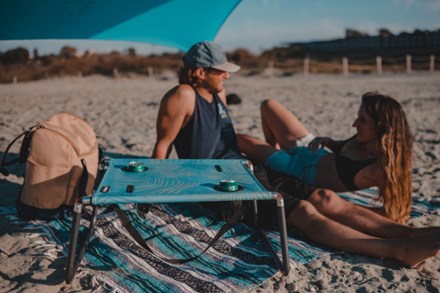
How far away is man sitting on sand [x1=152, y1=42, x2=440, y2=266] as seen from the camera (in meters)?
2.12

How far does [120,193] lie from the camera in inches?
70.1

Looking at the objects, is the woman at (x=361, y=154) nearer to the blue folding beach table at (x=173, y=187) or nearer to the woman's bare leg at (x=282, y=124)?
the woman's bare leg at (x=282, y=124)

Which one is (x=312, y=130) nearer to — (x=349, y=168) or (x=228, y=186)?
(x=349, y=168)

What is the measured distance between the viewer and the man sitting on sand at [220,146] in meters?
2.12

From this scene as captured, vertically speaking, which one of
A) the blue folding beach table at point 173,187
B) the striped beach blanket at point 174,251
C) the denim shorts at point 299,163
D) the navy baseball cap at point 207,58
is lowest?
the striped beach blanket at point 174,251

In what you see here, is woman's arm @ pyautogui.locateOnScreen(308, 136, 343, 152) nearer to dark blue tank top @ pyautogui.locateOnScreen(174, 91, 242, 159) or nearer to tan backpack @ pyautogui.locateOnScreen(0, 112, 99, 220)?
dark blue tank top @ pyautogui.locateOnScreen(174, 91, 242, 159)

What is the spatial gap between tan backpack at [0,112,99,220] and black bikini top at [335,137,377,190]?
5.53 feet


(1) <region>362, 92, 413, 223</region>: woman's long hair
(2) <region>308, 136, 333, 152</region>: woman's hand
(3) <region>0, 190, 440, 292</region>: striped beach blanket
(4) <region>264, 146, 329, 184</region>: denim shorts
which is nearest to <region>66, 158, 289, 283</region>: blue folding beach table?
(3) <region>0, 190, 440, 292</region>: striped beach blanket

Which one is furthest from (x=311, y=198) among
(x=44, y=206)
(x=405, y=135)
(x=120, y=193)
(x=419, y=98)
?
(x=419, y=98)

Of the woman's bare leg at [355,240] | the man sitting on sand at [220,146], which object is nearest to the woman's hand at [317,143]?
the man sitting on sand at [220,146]

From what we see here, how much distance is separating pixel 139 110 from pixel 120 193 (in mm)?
5775

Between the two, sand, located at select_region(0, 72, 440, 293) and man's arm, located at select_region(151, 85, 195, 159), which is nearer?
sand, located at select_region(0, 72, 440, 293)

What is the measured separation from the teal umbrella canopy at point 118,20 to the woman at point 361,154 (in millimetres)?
1231

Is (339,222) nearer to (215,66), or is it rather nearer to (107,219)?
(215,66)
